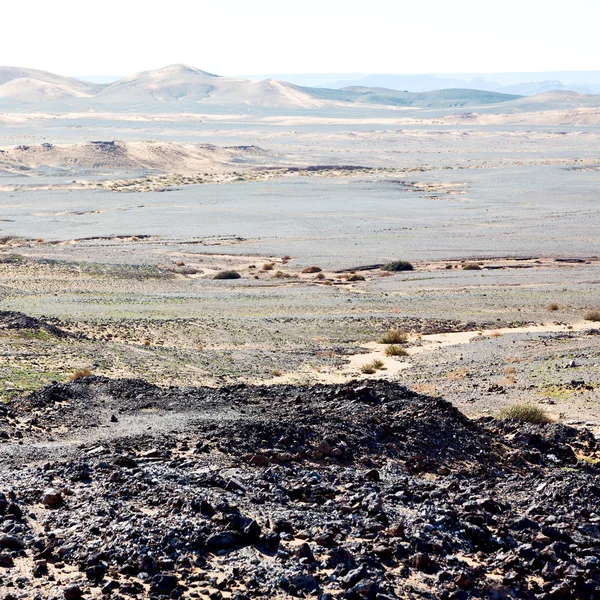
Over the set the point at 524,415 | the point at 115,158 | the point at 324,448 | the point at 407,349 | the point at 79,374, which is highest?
the point at 115,158

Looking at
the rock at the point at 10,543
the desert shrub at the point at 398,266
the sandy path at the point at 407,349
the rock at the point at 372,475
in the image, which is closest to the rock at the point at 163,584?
the rock at the point at 10,543

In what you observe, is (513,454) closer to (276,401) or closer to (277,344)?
(276,401)

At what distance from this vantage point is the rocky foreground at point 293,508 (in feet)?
28.9

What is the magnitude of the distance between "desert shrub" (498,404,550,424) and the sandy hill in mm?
90809

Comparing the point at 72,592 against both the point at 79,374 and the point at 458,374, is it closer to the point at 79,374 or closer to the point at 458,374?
the point at 79,374

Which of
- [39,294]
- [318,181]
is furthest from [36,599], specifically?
[318,181]

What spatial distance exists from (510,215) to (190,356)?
157ft

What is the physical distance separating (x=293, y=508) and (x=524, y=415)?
25.7 ft

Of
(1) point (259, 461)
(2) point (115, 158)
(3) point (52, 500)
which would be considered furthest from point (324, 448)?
(2) point (115, 158)

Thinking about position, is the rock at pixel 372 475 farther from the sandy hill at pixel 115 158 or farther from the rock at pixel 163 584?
the sandy hill at pixel 115 158

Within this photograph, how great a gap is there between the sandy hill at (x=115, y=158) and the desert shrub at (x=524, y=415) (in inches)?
3575

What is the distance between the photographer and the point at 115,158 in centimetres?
11025

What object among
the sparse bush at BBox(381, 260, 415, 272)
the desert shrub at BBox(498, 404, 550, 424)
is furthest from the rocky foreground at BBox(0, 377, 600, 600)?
the sparse bush at BBox(381, 260, 415, 272)

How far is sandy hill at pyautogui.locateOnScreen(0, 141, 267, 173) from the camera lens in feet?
346
